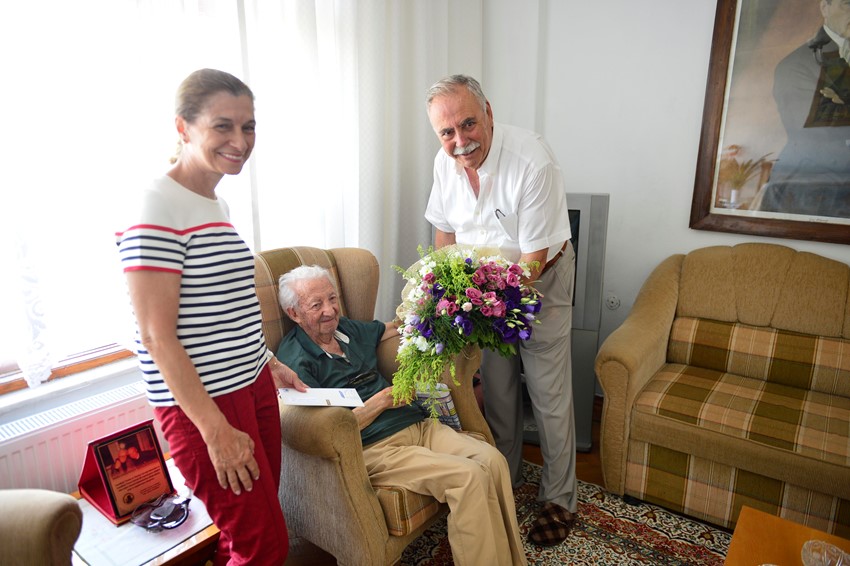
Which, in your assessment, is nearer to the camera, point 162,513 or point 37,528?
point 37,528

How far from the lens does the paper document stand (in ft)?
5.35

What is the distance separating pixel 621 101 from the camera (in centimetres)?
312

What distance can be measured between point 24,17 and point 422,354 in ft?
5.16

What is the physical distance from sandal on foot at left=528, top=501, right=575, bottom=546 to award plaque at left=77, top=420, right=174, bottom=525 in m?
1.37

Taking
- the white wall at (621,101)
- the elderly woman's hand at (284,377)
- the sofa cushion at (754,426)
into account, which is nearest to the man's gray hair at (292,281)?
the elderly woman's hand at (284,377)

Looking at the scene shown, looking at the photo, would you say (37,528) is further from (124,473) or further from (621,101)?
(621,101)

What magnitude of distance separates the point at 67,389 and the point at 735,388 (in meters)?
2.69

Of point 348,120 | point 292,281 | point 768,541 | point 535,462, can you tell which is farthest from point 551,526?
point 348,120

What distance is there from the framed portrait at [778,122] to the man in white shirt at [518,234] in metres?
1.26

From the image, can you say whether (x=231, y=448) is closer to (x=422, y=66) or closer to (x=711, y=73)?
(x=422, y=66)

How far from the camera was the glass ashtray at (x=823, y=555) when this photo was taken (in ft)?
4.44

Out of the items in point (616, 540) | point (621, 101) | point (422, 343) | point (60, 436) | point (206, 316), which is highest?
point (621, 101)

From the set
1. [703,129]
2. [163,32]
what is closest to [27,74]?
[163,32]

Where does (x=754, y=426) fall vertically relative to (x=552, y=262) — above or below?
below
